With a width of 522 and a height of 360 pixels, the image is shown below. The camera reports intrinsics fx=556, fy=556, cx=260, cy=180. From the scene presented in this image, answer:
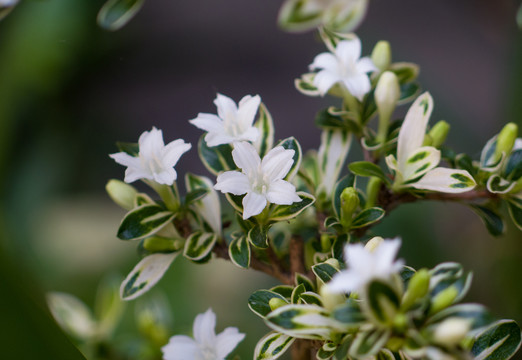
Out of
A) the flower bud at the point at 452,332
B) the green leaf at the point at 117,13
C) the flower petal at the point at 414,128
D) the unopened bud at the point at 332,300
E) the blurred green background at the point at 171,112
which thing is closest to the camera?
the flower bud at the point at 452,332

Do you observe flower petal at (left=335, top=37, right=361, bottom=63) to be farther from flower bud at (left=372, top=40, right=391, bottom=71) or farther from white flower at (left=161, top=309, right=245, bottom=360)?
white flower at (left=161, top=309, right=245, bottom=360)

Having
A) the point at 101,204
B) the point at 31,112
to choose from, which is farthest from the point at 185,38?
the point at 101,204

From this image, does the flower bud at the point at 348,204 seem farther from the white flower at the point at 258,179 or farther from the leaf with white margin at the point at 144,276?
the leaf with white margin at the point at 144,276

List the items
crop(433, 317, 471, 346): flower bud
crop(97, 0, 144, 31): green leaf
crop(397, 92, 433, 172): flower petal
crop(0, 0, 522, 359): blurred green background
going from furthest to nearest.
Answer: crop(0, 0, 522, 359): blurred green background < crop(97, 0, 144, 31): green leaf < crop(397, 92, 433, 172): flower petal < crop(433, 317, 471, 346): flower bud

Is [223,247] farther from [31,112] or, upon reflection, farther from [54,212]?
[31,112]

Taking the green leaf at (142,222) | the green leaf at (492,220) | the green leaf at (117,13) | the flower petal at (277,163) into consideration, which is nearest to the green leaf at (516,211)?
the green leaf at (492,220)

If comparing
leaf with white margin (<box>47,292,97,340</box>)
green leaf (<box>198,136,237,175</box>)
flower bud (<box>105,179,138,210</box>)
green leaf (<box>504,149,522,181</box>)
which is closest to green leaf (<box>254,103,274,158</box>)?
green leaf (<box>198,136,237,175</box>)
